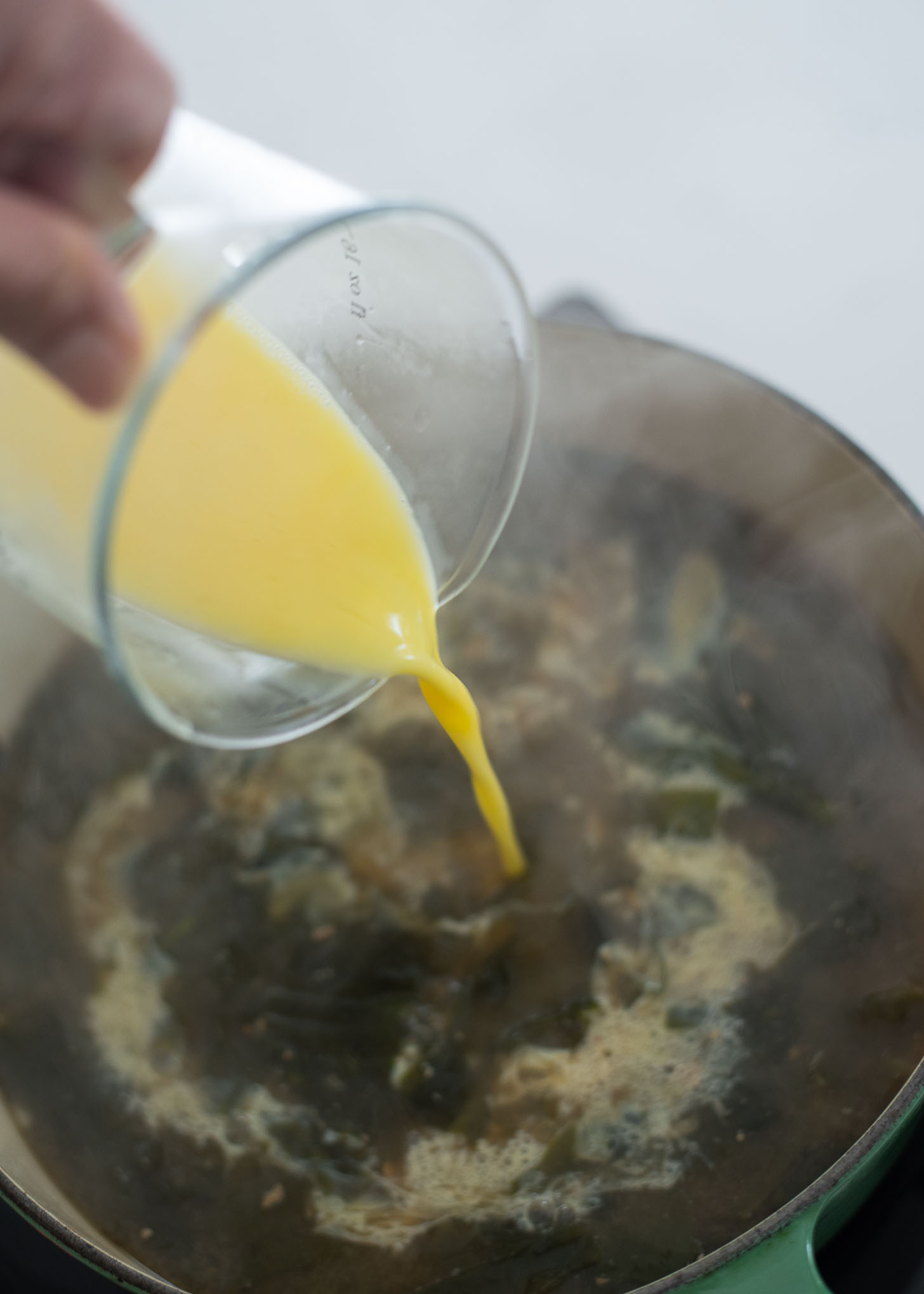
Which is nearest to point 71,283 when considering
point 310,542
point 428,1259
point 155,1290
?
point 310,542

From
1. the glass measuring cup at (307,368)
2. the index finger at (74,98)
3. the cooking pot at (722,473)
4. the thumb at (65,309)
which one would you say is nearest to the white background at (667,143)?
the cooking pot at (722,473)

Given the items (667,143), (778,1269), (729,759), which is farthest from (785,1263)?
(667,143)

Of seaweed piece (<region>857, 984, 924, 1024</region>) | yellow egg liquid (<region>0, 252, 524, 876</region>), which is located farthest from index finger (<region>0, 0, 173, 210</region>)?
seaweed piece (<region>857, 984, 924, 1024</region>)

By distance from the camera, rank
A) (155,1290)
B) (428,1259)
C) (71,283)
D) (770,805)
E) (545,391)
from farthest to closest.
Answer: (545,391) → (770,805) → (428,1259) → (155,1290) → (71,283)

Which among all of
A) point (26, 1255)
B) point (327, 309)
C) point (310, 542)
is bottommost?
point (26, 1255)

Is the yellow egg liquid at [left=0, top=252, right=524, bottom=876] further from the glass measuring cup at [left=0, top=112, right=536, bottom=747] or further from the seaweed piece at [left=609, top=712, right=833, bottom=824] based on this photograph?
the seaweed piece at [left=609, top=712, right=833, bottom=824]

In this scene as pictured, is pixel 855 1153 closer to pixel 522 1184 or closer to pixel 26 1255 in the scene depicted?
pixel 522 1184

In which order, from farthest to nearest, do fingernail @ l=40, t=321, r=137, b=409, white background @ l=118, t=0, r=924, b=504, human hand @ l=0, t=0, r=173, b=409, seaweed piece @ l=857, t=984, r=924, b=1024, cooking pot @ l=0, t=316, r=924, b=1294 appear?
white background @ l=118, t=0, r=924, b=504
cooking pot @ l=0, t=316, r=924, b=1294
seaweed piece @ l=857, t=984, r=924, b=1024
human hand @ l=0, t=0, r=173, b=409
fingernail @ l=40, t=321, r=137, b=409
